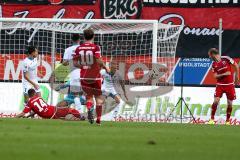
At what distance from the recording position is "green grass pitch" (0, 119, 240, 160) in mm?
9070

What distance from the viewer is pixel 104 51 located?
22656mm

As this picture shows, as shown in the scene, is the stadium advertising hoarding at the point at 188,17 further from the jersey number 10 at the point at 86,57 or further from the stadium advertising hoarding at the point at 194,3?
the jersey number 10 at the point at 86,57

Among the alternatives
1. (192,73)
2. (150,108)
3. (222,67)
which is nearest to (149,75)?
(150,108)

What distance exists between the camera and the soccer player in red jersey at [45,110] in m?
17.5

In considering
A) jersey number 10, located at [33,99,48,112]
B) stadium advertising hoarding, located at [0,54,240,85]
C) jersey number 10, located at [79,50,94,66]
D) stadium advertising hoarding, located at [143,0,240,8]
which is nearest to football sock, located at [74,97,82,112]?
jersey number 10, located at [33,99,48,112]

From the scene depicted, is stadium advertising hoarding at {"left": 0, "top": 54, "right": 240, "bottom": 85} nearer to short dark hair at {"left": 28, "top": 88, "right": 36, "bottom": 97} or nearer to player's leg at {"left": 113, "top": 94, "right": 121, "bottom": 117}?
player's leg at {"left": 113, "top": 94, "right": 121, "bottom": 117}

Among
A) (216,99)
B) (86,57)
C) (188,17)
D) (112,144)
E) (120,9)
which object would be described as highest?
(120,9)

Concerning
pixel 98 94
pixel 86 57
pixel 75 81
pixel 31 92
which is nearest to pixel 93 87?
pixel 98 94

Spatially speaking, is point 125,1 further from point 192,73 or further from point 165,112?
point 165,112

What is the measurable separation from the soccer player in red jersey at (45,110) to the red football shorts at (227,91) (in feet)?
11.9

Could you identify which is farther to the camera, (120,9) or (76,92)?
(120,9)

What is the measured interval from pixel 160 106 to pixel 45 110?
13.0ft

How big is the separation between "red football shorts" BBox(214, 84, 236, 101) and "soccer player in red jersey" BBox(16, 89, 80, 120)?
143 inches

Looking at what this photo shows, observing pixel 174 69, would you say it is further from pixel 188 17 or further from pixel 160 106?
pixel 188 17
